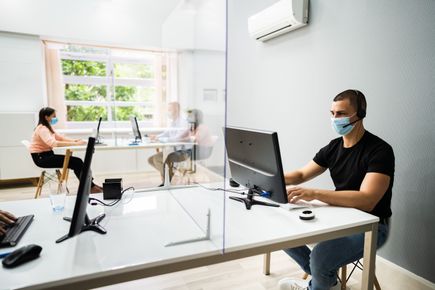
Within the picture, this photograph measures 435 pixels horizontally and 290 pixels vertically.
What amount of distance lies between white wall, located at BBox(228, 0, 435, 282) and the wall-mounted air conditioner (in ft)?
0.29

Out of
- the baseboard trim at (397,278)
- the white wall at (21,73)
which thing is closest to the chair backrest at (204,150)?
the baseboard trim at (397,278)

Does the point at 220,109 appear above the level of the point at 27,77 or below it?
below

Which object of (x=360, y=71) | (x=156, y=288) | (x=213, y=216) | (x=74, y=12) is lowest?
(x=156, y=288)

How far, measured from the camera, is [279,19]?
2.70 meters

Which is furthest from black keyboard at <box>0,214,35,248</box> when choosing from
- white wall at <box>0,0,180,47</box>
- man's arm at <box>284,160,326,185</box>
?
white wall at <box>0,0,180,47</box>

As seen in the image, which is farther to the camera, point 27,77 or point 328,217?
point 27,77

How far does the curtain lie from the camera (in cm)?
513

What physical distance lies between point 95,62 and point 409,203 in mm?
5440

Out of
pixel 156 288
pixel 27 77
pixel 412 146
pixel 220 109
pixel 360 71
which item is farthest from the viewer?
pixel 27 77

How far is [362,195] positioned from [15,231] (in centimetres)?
155

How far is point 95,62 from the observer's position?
5.54m

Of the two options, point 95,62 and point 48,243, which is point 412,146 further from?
point 95,62

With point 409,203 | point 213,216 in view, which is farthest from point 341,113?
point 213,216

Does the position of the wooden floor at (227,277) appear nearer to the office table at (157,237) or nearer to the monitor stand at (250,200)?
the monitor stand at (250,200)
